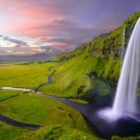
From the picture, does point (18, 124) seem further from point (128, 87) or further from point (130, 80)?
point (130, 80)

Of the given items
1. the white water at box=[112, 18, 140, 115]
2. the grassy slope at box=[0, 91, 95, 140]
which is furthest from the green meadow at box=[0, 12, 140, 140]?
the white water at box=[112, 18, 140, 115]

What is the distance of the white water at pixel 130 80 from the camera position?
109m

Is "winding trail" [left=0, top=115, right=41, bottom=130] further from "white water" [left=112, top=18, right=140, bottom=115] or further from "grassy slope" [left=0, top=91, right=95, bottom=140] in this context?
"white water" [left=112, top=18, right=140, bottom=115]

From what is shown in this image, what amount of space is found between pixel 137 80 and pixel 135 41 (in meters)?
22.3

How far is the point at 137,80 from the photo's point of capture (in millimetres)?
136875

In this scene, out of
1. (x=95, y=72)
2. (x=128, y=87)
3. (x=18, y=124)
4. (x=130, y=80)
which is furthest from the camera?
(x=95, y=72)

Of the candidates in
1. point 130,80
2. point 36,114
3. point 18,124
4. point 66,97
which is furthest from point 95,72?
point 18,124

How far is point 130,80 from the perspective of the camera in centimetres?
12750

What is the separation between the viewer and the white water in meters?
109

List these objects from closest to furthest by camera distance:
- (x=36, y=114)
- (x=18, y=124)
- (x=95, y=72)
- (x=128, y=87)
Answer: (x=18, y=124)
(x=36, y=114)
(x=128, y=87)
(x=95, y=72)

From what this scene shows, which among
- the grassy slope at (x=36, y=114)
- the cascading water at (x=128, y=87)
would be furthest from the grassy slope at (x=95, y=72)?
the grassy slope at (x=36, y=114)

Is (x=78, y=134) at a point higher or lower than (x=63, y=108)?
higher

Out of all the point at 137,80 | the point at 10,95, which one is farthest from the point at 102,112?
the point at 10,95

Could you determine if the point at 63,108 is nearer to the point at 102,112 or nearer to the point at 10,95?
the point at 102,112
